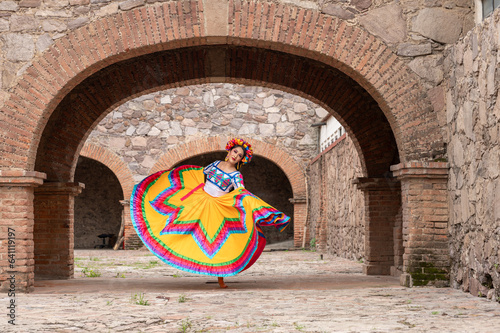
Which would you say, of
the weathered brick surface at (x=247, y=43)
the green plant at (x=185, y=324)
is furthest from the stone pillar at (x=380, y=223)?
the green plant at (x=185, y=324)

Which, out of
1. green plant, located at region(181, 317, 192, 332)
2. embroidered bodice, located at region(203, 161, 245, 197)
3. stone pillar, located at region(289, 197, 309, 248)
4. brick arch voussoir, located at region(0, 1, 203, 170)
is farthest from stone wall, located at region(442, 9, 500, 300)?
stone pillar, located at region(289, 197, 309, 248)

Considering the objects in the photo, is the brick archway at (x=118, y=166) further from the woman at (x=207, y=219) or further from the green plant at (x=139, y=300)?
the green plant at (x=139, y=300)

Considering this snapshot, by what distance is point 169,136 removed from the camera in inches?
708

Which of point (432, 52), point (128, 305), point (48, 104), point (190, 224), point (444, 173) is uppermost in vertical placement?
point (432, 52)

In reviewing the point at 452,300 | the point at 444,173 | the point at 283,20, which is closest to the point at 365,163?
the point at 444,173

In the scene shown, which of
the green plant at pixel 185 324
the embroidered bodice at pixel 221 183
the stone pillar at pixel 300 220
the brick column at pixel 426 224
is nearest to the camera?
the green plant at pixel 185 324

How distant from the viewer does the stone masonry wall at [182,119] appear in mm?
17953

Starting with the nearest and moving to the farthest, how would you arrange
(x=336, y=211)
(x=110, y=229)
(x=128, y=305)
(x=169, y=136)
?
(x=128, y=305)
(x=336, y=211)
(x=169, y=136)
(x=110, y=229)

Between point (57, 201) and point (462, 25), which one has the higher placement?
point (462, 25)

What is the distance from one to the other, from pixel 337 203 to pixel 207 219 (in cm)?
791

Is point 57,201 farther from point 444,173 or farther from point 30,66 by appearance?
point 444,173

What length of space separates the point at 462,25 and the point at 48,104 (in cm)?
478

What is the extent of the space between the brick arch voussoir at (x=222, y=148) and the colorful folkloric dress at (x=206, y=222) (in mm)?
9940

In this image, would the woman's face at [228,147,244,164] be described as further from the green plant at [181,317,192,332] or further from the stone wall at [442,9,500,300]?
the green plant at [181,317,192,332]
